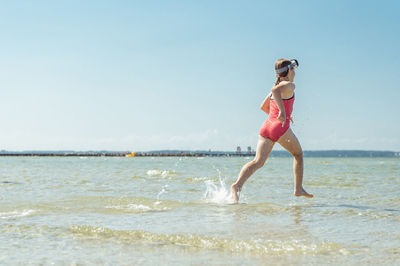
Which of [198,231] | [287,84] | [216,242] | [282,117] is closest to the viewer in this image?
[216,242]

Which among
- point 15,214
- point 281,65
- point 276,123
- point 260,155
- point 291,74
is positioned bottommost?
point 15,214

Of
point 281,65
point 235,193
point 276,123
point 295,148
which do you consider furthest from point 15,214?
point 281,65

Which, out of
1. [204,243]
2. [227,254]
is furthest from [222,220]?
[227,254]

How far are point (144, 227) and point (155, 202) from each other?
7.77 ft

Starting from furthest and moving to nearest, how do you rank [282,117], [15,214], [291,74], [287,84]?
[291,74]
[287,84]
[282,117]
[15,214]

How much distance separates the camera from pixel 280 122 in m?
5.95

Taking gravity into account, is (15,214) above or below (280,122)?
below

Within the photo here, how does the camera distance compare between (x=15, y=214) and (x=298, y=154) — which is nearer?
(x=15, y=214)

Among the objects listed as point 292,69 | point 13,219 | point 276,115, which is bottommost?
point 13,219

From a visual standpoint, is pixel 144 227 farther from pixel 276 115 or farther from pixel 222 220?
pixel 276 115

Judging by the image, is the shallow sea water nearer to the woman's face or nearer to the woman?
the woman

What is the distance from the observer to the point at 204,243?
3686 mm

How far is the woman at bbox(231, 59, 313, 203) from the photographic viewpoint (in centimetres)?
591

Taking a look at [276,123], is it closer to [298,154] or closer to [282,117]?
[282,117]
